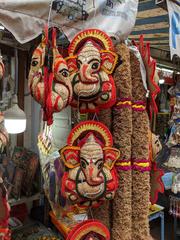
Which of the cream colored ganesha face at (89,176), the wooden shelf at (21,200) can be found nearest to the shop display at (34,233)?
the wooden shelf at (21,200)

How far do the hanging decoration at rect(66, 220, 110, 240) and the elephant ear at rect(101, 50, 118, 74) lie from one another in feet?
1.60

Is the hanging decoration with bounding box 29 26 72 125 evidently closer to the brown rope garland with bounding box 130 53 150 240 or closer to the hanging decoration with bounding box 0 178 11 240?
the hanging decoration with bounding box 0 178 11 240

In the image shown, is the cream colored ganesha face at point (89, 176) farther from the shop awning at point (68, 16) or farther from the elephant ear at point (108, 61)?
the shop awning at point (68, 16)

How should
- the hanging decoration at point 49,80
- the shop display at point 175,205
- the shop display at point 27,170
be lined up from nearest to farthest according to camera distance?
the hanging decoration at point 49,80 → the shop display at point 27,170 → the shop display at point 175,205

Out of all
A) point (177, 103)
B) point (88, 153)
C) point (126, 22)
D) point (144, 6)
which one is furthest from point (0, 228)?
point (144, 6)

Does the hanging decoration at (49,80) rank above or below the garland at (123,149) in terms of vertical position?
above

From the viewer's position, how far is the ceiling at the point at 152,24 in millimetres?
1969

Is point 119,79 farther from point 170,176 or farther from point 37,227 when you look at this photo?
point 170,176

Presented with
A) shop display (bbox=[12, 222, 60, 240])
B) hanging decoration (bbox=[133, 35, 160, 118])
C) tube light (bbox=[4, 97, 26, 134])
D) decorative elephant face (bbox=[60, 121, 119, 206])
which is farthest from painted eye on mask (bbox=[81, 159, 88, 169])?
shop display (bbox=[12, 222, 60, 240])

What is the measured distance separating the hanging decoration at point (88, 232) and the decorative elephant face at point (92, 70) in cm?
37

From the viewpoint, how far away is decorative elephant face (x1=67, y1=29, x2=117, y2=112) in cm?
81

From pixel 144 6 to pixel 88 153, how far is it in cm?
148

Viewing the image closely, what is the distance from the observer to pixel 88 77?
0.81m

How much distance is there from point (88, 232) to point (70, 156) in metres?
0.25
